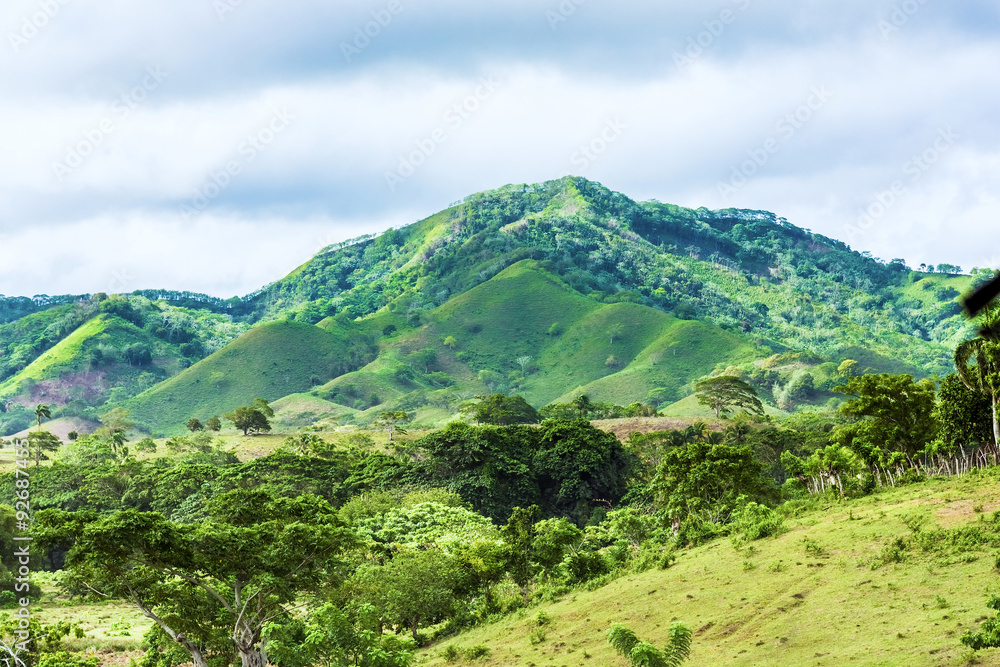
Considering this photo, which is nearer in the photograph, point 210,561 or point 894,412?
point 210,561

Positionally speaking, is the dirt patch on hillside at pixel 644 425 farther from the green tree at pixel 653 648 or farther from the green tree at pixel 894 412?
the green tree at pixel 653 648

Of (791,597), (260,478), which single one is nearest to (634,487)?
(260,478)

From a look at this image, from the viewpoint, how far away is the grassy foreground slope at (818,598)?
25875 millimetres

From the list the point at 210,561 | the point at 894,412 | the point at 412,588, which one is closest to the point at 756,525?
the point at 412,588

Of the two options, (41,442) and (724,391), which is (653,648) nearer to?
(724,391)

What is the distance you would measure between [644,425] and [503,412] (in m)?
18.9

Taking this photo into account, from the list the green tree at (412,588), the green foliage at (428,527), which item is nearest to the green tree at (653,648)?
the green tree at (412,588)

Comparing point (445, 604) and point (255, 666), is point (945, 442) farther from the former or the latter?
point (255, 666)

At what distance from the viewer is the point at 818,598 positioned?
2991 centimetres

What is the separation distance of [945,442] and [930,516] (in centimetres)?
1351

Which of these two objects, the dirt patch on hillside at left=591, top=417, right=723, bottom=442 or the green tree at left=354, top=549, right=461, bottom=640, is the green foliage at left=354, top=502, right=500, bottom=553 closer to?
the green tree at left=354, top=549, right=461, bottom=640

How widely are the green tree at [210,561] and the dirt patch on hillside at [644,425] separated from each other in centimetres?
7442

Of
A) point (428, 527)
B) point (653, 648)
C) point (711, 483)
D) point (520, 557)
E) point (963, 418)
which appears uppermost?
point (963, 418)

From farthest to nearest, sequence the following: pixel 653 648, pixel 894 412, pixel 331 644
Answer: pixel 894 412
pixel 331 644
pixel 653 648
